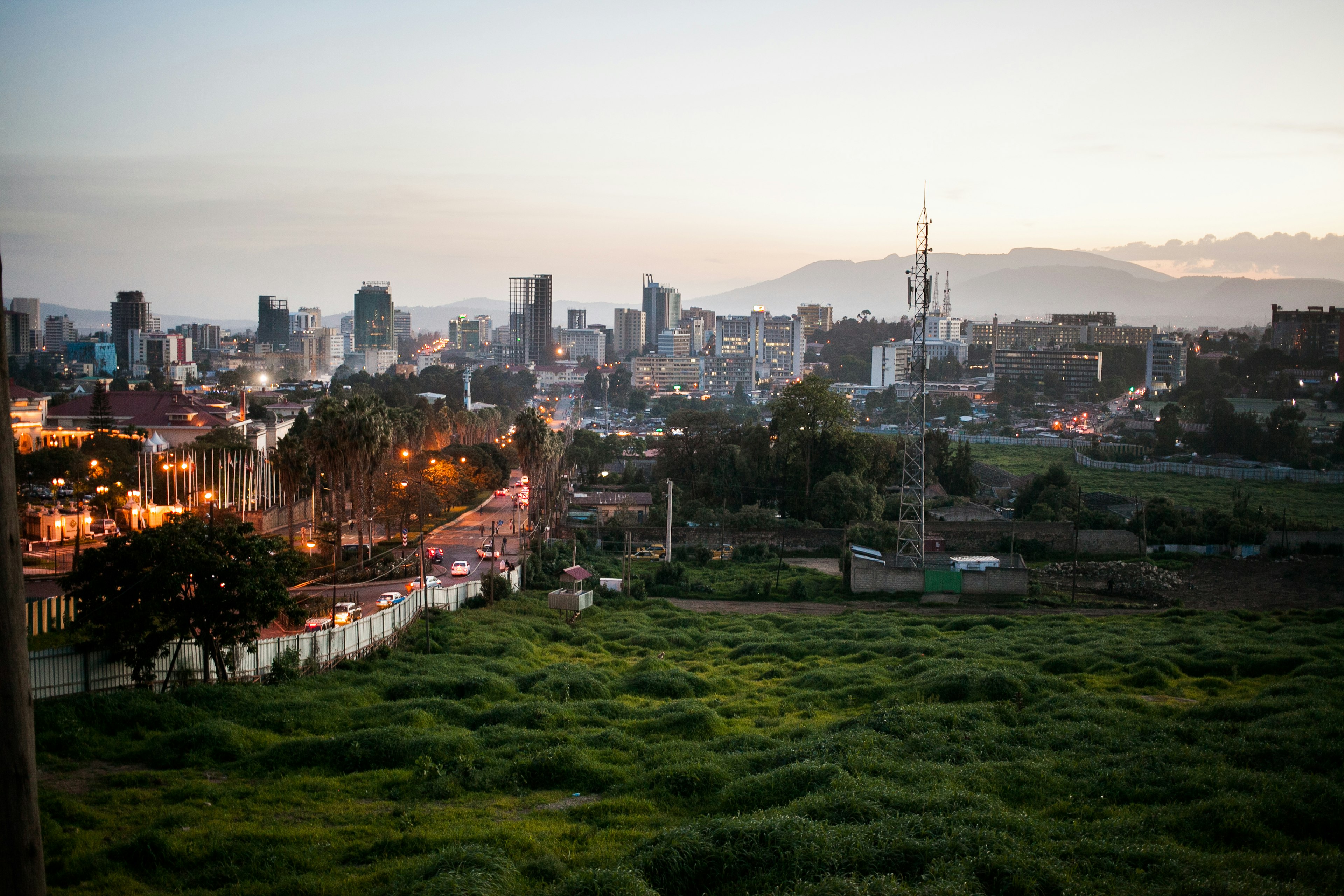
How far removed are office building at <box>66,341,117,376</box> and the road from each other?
10299cm

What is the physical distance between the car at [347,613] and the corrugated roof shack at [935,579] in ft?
59.6

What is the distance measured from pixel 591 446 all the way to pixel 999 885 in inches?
2536

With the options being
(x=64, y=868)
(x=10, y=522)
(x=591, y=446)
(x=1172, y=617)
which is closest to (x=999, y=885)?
(x=10, y=522)

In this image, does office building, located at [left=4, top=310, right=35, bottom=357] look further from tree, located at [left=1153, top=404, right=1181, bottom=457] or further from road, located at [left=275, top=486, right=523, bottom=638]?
tree, located at [left=1153, top=404, right=1181, bottom=457]

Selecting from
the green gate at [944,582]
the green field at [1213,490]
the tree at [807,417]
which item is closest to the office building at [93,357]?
the tree at [807,417]

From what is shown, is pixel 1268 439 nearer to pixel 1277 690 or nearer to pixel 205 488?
pixel 1277 690

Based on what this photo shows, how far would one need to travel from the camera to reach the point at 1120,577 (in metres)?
36.3

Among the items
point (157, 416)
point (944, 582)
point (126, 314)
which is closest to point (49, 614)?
point (944, 582)

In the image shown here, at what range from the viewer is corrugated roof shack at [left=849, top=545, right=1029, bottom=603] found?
110ft

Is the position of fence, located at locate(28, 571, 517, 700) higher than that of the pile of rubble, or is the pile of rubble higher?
fence, located at locate(28, 571, 517, 700)

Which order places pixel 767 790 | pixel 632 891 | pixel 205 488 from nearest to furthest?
1. pixel 632 891
2. pixel 767 790
3. pixel 205 488

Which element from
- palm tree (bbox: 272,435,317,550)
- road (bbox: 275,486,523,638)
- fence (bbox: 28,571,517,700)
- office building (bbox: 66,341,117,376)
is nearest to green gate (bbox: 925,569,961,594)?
road (bbox: 275,486,523,638)

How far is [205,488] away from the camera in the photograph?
43.8 meters

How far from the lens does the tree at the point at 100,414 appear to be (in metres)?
58.6
